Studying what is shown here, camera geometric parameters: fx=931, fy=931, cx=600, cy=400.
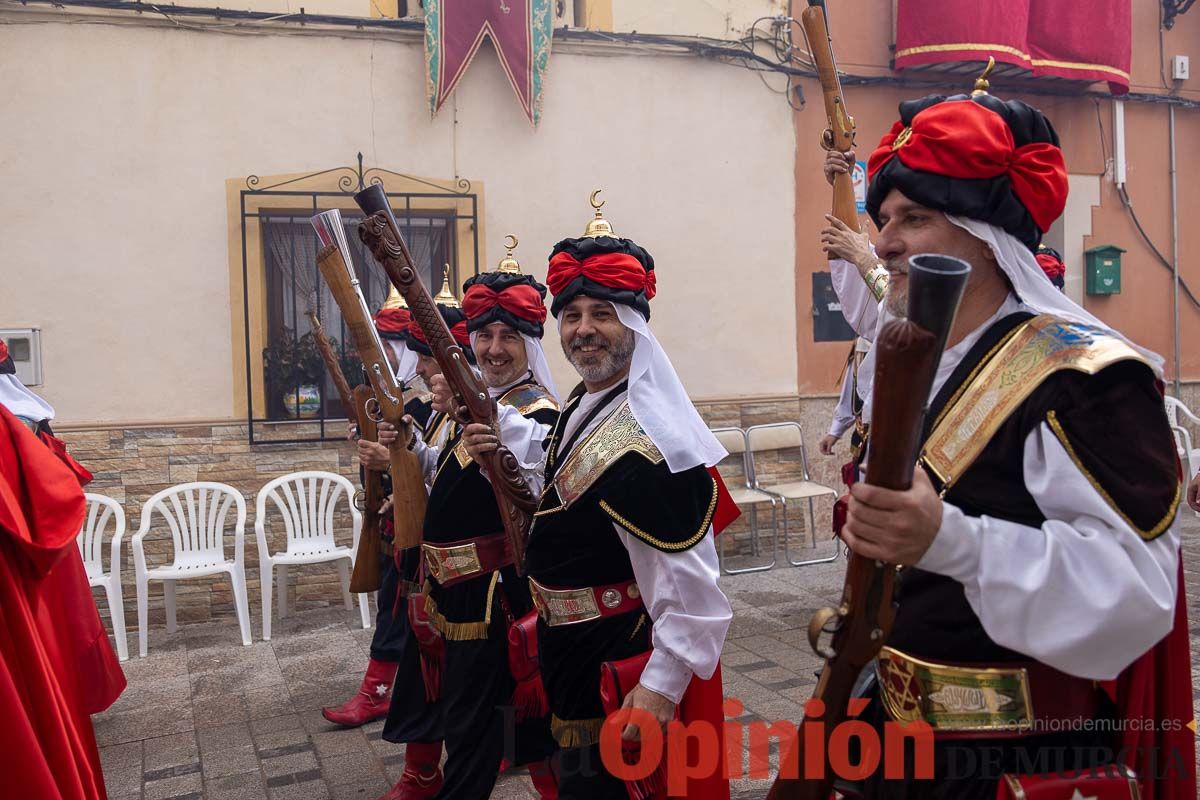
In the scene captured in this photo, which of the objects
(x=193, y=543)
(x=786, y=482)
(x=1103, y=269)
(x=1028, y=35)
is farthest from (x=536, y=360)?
(x=1103, y=269)

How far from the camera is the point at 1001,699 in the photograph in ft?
5.21

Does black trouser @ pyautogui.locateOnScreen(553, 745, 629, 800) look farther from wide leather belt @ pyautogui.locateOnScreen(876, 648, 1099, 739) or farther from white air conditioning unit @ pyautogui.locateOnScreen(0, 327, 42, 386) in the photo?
white air conditioning unit @ pyautogui.locateOnScreen(0, 327, 42, 386)

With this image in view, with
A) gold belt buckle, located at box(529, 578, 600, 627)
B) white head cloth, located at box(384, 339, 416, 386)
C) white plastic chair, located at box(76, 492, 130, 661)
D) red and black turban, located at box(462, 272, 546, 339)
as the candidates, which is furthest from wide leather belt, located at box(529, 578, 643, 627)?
white plastic chair, located at box(76, 492, 130, 661)

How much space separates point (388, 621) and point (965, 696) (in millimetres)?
3712

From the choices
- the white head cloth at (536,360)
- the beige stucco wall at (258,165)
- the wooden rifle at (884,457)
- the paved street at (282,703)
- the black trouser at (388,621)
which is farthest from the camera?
the beige stucco wall at (258,165)

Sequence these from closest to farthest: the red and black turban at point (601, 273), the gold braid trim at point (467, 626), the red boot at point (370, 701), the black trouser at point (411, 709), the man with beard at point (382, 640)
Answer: the red and black turban at point (601, 273), the gold braid trim at point (467, 626), the black trouser at point (411, 709), the man with beard at point (382, 640), the red boot at point (370, 701)

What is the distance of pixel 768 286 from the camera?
8.19m

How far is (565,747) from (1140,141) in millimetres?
9795

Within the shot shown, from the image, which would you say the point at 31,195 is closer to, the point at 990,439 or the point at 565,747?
the point at 565,747

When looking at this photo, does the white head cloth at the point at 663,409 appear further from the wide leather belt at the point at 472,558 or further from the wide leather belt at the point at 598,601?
the wide leather belt at the point at 472,558

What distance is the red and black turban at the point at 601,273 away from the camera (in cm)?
281

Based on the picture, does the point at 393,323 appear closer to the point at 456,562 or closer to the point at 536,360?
the point at 536,360

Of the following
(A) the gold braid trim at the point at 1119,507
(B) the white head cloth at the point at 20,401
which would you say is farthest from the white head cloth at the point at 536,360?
(B) the white head cloth at the point at 20,401

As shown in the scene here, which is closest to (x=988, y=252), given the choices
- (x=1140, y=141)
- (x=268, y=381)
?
(x=268, y=381)
